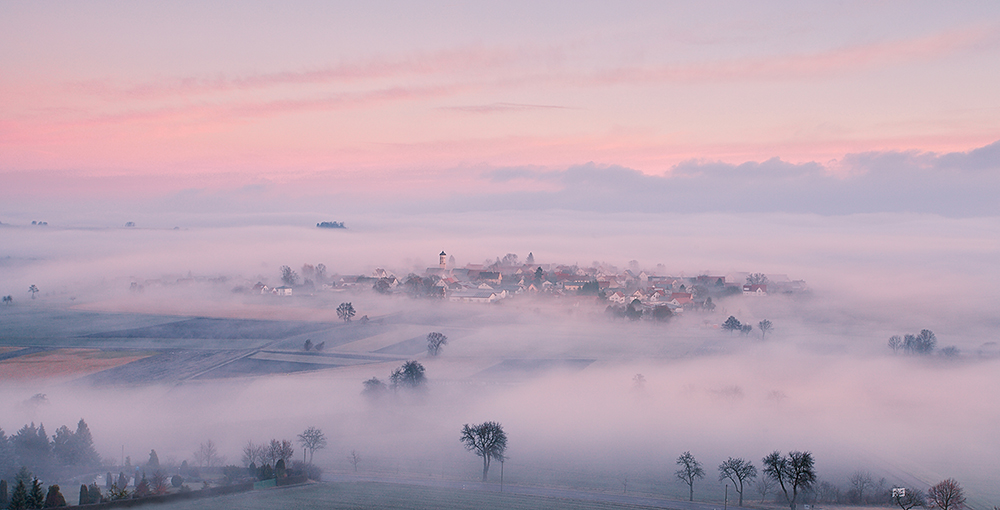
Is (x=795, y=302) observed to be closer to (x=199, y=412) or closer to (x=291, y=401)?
(x=291, y=401)

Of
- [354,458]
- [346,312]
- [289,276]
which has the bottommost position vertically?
[354,458]

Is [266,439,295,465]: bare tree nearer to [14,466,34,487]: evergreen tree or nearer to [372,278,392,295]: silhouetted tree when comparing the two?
[14,466,34,487]: evergreen tree

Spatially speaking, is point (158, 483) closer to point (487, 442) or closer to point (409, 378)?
point (487, 442)

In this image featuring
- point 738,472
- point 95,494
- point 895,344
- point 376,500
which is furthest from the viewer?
point 895,344

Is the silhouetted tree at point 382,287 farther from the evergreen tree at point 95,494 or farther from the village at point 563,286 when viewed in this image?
the evergreen tree at point 95,494

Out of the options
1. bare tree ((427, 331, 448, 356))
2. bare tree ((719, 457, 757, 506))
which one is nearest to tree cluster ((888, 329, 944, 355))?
bare tree ((719, 457, 757, 506))


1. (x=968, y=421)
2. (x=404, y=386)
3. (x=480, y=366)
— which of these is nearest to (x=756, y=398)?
(x=968, y=421)

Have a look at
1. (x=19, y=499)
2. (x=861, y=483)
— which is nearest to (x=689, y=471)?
(x=861, y=483)
